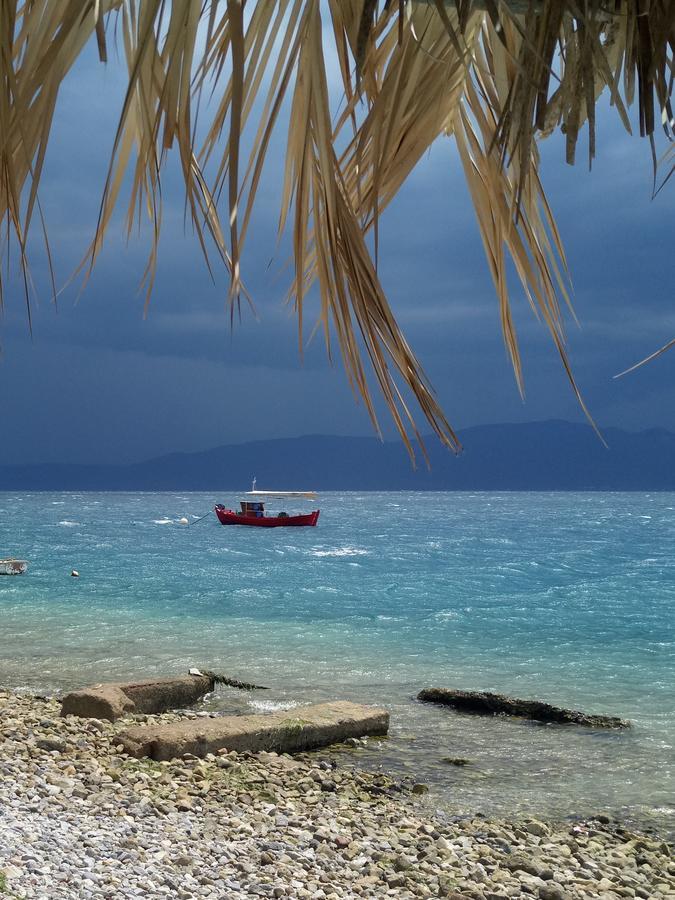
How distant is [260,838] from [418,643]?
36.0ft

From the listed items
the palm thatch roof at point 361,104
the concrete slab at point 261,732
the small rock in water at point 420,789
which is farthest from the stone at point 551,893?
the palm thatch roof at point 361,104

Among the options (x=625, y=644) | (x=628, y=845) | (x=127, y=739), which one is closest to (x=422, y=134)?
(x=628, y=845)

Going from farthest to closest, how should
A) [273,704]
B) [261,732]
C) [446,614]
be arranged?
1. [446,614]
2. [273,704]
3. [261,732]

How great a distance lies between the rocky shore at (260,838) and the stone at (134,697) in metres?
0.94

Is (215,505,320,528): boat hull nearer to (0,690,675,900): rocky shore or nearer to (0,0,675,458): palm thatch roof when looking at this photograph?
(0,690,675,900): rocky shore

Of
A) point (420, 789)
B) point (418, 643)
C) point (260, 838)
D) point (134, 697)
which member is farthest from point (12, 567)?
point (260, 838)

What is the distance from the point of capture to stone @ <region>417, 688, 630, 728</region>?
30.6 feet

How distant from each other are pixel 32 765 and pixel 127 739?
932mm

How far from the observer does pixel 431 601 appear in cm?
2412

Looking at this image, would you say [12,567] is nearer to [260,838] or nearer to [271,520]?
[260,838]

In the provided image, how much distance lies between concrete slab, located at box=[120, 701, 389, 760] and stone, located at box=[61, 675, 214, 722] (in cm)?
95

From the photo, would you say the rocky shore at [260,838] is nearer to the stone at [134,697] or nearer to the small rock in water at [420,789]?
the small rock in water at [420,789]

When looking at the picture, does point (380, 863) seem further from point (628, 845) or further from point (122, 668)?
point (122, 668)

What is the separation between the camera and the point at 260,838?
5109 mm
